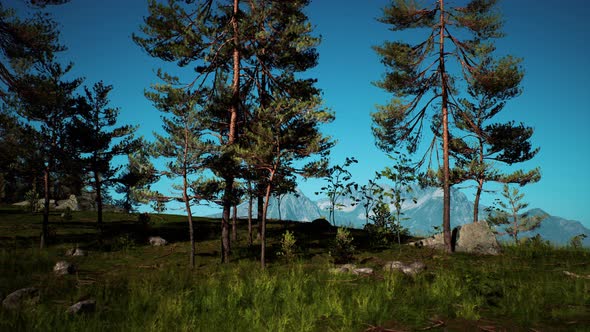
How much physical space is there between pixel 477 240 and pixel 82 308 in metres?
16.8

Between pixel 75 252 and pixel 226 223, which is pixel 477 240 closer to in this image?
pixel 226 223

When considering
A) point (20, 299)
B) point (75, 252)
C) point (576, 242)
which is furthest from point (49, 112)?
point (576, 242)

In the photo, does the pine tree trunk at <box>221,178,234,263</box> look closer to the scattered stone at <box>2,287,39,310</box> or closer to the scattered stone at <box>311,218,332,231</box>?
the scattered stone at <box>2,287,39,310</box>

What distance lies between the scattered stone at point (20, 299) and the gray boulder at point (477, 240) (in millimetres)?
16752

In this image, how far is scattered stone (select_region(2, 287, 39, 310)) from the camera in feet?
24.1

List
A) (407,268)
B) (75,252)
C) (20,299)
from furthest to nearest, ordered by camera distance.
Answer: (75,252)
(407,268)
(20,299)

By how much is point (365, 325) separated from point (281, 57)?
14.8 metres

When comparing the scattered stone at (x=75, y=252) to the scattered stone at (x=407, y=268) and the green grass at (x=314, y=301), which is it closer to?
the green grass at (x=314, y=301)

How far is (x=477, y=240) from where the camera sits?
60.6 feet

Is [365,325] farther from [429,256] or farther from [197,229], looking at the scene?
[197,229]

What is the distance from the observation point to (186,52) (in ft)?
57.0

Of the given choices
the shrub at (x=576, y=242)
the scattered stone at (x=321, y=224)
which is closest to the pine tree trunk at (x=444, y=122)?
the shrub at (x=576, y=242)

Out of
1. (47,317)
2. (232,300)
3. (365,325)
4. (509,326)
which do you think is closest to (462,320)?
(509,326)

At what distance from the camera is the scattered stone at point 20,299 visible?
290 inches
